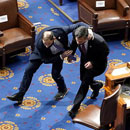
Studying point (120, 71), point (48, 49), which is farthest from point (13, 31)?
point (120, 71)

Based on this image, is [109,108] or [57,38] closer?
[109,108]

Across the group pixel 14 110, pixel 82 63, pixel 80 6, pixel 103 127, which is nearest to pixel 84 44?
pixel 82 63

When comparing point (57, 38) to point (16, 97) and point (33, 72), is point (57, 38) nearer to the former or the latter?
point (33, 72)

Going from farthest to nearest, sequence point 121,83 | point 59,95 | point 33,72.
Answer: point 59,95 < point 33,72 < point 121,83

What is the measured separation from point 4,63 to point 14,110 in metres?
1.08

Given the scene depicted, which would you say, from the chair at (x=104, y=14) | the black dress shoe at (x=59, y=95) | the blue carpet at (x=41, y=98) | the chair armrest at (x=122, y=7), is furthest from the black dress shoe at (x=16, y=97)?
the chair armrest at (x=122, y=7)

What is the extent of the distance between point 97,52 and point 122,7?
7.77ft

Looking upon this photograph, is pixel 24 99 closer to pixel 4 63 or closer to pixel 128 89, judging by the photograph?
pixel 4 63

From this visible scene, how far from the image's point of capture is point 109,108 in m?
4.70

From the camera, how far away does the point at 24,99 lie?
6145 mm

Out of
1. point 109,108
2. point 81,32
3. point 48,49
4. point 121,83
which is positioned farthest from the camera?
point 48,49

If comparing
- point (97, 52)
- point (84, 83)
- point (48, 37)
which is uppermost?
point (48, 37)

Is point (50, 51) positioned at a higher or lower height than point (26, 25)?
higher

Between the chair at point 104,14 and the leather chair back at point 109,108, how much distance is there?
2.57m
